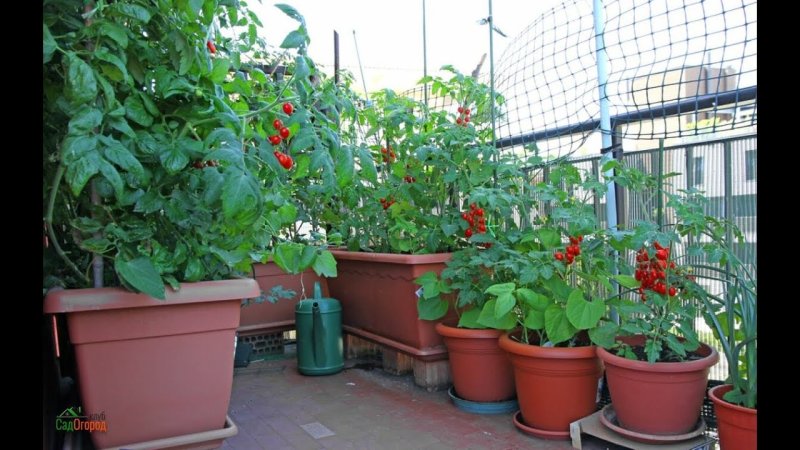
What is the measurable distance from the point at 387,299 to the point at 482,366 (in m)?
0.80

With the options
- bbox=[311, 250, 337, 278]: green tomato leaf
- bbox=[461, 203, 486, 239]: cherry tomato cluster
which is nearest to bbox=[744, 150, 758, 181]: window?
bbox=[461, 203, 486, 239]: cherry tomato cluster

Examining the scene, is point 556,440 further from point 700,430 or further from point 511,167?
point 511,167

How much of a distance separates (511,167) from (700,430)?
1.37m

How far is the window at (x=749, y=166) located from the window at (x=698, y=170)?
0.19 metres

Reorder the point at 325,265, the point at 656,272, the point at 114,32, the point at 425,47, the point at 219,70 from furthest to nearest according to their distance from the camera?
the point at 425,47
the point at 656,272
the point at 325,265
the point at 219,70
the point at 114,32

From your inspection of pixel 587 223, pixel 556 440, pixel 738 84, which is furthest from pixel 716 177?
pixel 556 440

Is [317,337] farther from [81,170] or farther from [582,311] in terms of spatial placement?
[81,170]

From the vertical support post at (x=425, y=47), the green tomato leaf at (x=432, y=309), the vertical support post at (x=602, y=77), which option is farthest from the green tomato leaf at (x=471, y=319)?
the vertical support post at (x=425, y=47)

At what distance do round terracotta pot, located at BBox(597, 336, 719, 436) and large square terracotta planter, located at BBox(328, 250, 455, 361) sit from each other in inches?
44.7

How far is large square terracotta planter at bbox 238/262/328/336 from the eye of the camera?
12.7 feet

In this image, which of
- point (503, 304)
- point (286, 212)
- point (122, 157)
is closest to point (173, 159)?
point (122, 157)

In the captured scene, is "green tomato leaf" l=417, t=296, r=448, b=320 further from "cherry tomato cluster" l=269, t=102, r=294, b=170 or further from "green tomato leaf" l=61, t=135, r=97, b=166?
"green tomato leaf" l=61, t=135, r=97, b=166

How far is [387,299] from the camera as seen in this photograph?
335cm

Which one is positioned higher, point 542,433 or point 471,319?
point 471,319
